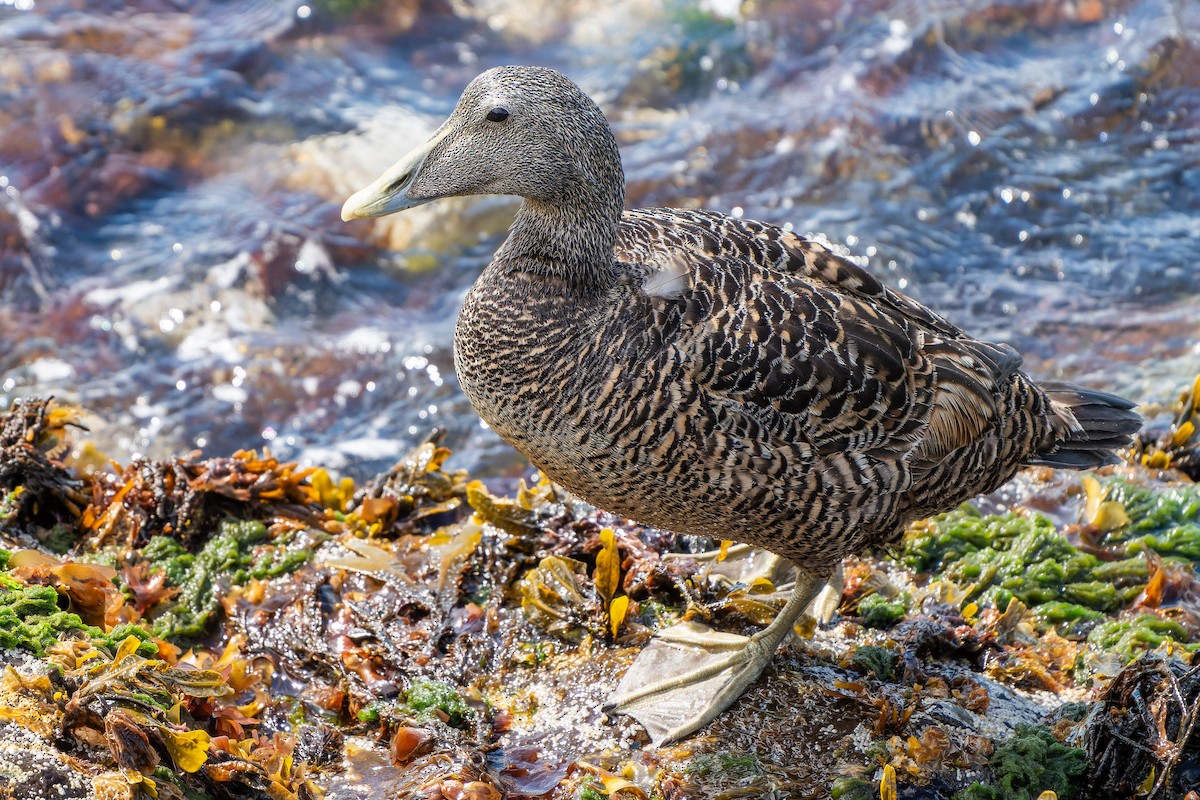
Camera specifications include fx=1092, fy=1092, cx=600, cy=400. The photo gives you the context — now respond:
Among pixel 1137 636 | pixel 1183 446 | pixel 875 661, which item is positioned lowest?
pixel 875 661

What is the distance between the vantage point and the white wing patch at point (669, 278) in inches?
134

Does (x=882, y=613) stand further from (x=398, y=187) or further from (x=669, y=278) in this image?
(x=398, y=187)

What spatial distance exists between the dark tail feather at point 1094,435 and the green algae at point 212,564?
283cm

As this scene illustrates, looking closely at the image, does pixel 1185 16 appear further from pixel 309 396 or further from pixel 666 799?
pixel 666 799

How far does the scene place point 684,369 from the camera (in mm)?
3303

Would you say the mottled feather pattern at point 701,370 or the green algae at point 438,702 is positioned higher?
the mottled feather pattern at point 701,370

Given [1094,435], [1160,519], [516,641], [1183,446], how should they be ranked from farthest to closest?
1. [1183,446]
2. [1160,519]
3. [1094,435]
4. [516,641]

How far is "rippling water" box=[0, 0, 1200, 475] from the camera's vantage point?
6574 millimetres

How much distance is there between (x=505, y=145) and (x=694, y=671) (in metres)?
1.80

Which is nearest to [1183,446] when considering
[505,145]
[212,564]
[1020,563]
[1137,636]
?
[1020,563]

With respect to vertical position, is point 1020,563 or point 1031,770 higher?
point 1020,563

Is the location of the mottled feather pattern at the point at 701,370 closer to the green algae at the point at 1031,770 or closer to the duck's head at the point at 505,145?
the duck's head at the point at 505,145

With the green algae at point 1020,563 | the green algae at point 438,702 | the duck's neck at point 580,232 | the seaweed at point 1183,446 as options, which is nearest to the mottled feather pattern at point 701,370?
the duck's neck at point 580,232

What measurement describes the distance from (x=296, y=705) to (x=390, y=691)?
0.31m
